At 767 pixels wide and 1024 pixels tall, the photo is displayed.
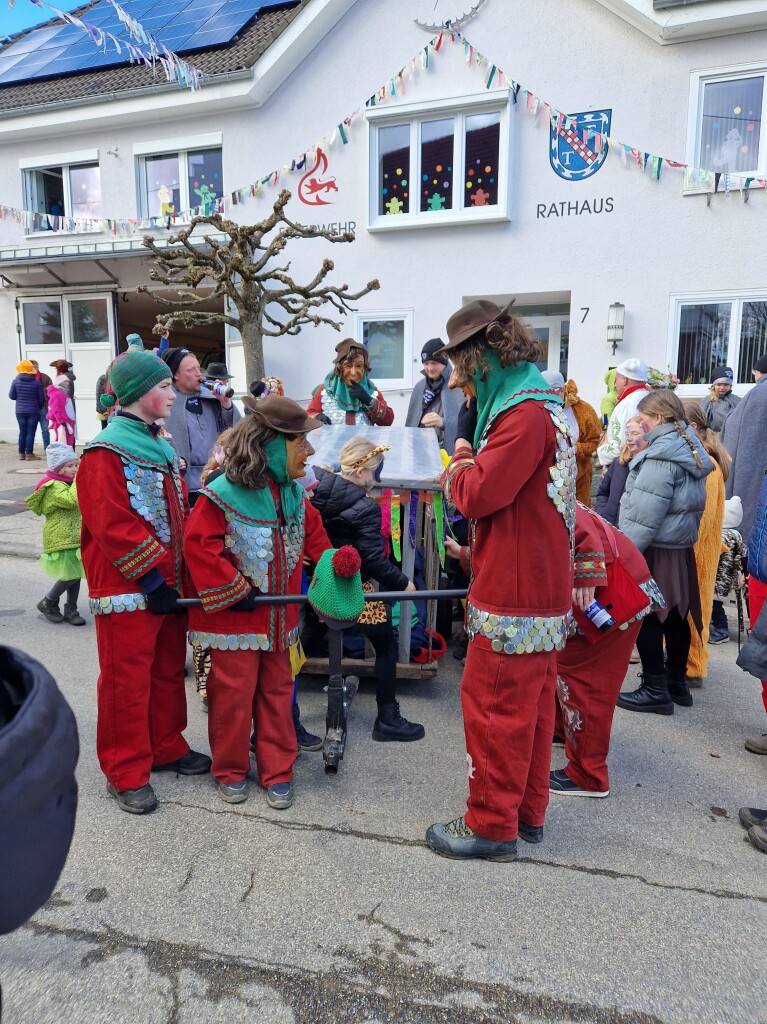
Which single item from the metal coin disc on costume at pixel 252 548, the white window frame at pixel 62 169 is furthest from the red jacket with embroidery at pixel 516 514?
the white window frame at pixel 62 169

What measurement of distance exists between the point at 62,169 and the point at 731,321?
12038 mm

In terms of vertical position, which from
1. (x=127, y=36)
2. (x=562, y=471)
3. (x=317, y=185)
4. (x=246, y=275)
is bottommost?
(x=562, y=471)

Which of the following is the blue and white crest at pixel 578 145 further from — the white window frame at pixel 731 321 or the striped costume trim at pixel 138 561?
the striped costume trim at pixel 138 561

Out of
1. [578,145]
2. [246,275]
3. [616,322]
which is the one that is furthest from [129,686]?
[578,145]

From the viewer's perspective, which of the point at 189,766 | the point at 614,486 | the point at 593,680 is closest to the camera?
the point at 593,680

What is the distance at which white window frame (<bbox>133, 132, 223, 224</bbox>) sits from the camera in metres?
11.9

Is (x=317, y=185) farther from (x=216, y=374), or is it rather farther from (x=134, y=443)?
(x=134, y=443)

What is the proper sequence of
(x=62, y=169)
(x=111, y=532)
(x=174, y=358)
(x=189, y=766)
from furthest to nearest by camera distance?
(x=62, y=169) → (x=174, y=358) → (x=189, y=766) → (x=111, y=532)

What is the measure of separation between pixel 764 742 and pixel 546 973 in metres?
2.06

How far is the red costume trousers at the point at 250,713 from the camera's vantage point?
2.95 meters

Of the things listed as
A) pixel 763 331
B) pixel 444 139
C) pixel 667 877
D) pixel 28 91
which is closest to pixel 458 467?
pixel 667 877

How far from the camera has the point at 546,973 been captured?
2078 mm

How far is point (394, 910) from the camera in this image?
2.34m

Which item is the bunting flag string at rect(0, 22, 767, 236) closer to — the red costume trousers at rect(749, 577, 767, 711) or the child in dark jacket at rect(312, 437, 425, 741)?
the child in dark jacket at rect(312, 437, 425, 741)
